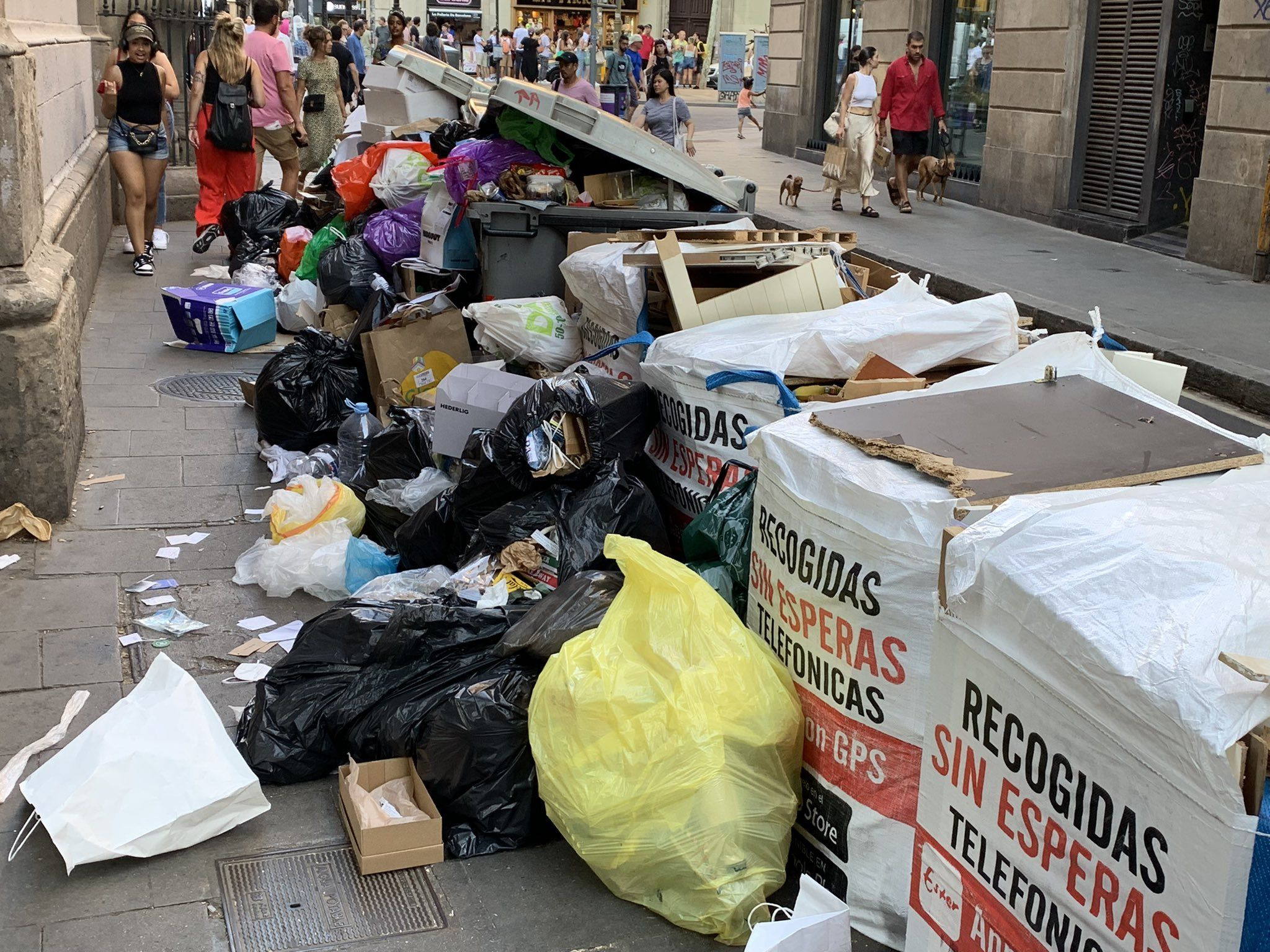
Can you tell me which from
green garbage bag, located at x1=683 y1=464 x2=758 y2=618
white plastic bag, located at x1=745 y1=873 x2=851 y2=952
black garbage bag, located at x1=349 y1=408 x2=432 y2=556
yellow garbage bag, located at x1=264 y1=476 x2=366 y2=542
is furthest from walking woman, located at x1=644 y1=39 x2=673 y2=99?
white plastic bag, located at x1=745 y1=873 x2=851 y2=952

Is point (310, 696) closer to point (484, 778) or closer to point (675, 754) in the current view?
point (484, 778)

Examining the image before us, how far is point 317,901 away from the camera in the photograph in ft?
9.07

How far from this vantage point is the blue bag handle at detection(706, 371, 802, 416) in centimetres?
347

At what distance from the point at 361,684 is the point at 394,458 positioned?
72.9 inches

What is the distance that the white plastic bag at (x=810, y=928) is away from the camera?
89.6 inches

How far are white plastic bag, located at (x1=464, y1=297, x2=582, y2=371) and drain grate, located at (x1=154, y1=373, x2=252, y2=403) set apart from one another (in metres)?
2.06

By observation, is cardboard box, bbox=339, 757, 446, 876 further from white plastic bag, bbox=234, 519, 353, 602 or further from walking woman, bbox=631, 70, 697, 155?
walking woman, bbox=631, 70, 697, 155

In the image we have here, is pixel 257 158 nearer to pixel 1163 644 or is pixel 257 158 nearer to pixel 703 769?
pixel 703 769

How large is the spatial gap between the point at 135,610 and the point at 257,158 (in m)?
8.95

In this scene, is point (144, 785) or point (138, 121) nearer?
point (144, 785)

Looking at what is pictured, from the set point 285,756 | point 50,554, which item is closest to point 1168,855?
point 285,756

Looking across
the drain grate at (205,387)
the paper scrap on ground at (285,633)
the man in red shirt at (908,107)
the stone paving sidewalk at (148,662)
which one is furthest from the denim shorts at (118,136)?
the man in red shirt at (908,107)

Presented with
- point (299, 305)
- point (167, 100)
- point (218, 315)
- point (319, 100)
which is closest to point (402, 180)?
point (299, 305)

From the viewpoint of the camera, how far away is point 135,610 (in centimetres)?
420
